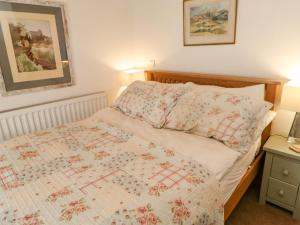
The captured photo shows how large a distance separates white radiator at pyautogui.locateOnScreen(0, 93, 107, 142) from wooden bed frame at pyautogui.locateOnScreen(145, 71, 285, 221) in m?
1.06

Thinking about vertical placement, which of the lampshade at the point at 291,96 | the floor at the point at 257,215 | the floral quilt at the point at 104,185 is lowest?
the floor at the point at 257,215

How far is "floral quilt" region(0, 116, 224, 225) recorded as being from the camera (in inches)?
36.6

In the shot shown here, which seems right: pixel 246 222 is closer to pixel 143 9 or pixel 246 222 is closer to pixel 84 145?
pixel 84 145

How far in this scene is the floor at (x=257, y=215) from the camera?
1654mm

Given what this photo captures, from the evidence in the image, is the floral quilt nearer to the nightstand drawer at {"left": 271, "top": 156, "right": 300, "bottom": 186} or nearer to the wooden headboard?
the nightstand drawer at {"left": 271, "top": 156, "right": 300, "bottom": 186}

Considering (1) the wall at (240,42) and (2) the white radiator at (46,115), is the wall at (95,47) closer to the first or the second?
(2) the white radiator at (46,115)

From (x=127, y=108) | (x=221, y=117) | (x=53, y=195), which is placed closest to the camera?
(x=53, y=195)

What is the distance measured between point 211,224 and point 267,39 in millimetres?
1597

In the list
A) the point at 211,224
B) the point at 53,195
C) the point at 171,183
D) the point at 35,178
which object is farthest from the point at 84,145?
the point at 211,224

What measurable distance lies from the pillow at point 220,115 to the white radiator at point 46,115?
1.16 metres

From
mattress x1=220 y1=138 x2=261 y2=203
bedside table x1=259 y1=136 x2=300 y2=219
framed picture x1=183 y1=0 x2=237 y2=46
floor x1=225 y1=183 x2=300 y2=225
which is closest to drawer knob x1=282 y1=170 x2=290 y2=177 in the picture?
bedside table x1=259 y1=136 x2=300 y2=219

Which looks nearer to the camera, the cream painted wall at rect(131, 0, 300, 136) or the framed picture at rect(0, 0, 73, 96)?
the cream painted wall at rect(131, 0, 300, 136)

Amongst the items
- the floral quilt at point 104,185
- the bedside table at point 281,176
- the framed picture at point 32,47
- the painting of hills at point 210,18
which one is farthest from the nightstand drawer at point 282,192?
the framed picture at point 32,47

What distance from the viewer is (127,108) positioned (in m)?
2.16
